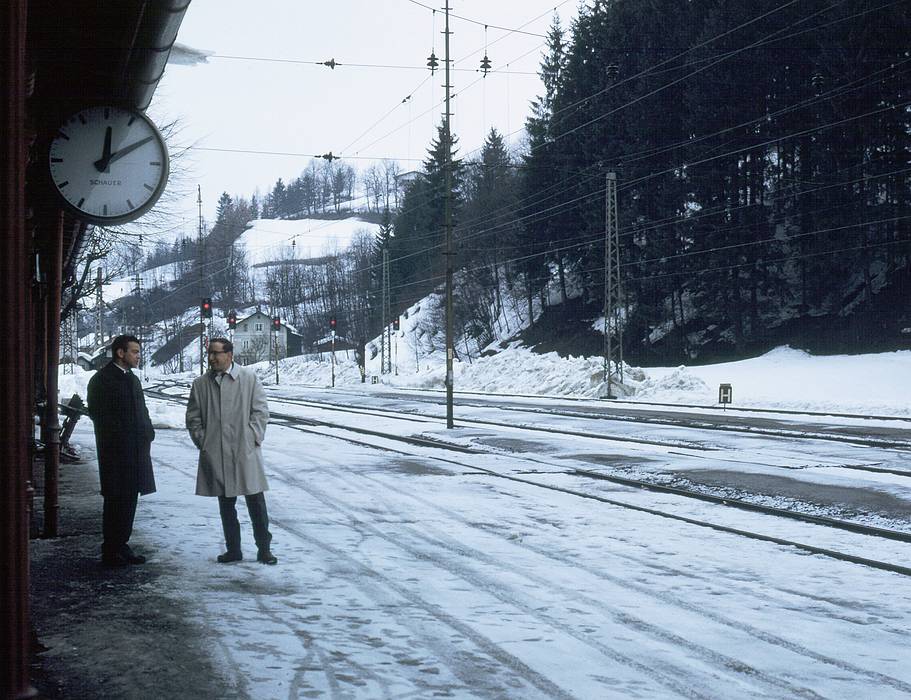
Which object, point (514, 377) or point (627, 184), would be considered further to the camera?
point (627, 184)

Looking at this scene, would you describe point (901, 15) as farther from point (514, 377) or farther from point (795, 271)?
point (514, 377)

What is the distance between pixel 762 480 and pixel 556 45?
71290 mm

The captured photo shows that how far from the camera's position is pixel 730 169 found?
52.4m

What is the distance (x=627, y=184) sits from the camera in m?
59.1

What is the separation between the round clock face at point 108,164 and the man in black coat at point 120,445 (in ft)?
3.47

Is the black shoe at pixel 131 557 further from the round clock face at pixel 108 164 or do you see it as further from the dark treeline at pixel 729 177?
the dark treeline at pixel 729 177

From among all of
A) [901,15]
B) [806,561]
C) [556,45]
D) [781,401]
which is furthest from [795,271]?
[806,561]

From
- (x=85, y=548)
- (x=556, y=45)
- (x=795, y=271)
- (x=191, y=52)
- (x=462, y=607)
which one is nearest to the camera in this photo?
(x=462, y=607)

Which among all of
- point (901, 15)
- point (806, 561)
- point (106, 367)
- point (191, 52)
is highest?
point (901, 15)

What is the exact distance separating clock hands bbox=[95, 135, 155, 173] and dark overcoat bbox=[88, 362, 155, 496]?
161 centimetres

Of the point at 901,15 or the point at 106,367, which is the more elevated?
the point at 901,15

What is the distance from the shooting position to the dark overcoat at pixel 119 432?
807 centimetres

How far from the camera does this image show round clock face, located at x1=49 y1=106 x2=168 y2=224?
7629 mm

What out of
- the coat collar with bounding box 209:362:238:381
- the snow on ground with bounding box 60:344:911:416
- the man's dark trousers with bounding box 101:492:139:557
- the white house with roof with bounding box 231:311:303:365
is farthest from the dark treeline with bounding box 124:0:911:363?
the white house with roof with bounding box 231:311:303:365
